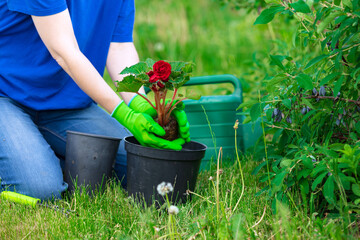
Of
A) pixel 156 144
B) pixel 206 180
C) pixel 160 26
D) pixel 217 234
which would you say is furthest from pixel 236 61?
pixel 217 234

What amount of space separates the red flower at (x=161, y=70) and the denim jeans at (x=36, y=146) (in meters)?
0.58

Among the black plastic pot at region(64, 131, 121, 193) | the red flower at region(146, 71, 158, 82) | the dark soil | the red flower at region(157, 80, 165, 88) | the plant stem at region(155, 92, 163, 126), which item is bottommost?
the black plastic pot at region(64, 131, 121, 193)

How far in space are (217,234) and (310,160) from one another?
40 centimetres

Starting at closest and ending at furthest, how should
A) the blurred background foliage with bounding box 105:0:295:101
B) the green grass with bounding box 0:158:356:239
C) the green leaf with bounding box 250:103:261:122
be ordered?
the green grass with bounding box 0:158:356:239
the green leaf with bounding box 250:103:261:122
the blurred background foliage with bounding box 105:0:295:101

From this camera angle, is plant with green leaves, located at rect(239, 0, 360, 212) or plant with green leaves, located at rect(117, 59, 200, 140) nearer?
plant with green leaves, located at rect(239, 0, 360, 212)

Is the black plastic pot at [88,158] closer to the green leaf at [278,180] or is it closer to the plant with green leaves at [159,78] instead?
the plant with green leaves at [159,78]

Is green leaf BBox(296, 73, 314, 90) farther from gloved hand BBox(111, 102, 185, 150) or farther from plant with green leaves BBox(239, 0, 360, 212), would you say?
gloved hand BBox(111, 102, 185, 150)

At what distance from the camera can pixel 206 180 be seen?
2127mm

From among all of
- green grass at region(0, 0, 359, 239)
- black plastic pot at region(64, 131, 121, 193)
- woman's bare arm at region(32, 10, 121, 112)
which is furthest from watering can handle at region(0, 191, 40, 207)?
woman's bare arm at region(32, 10, 121, 112)

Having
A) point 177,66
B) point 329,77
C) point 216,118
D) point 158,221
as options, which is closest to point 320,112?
point 329,77

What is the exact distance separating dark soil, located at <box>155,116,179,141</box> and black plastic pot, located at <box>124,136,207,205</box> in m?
0.16

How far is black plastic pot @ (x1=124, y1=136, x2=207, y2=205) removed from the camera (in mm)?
1707

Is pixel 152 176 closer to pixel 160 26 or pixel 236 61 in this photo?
pixel 236 61

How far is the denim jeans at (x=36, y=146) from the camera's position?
192 centimetres
